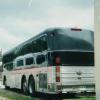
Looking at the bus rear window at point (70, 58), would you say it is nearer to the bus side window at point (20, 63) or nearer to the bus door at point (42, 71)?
the bus door at point (42, 71)

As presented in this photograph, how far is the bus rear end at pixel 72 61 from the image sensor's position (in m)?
19.5

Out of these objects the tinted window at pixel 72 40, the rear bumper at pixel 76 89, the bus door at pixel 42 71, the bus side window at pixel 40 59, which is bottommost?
the rear bumper at pixel 76 89

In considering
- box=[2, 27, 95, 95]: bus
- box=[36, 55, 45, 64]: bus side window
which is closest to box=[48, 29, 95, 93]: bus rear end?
box=[2, 27, 95, 95]: bus

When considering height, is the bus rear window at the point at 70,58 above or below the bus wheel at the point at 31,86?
above

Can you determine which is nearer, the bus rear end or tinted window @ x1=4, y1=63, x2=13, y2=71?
the bus rear end

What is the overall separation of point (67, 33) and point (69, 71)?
1.84m

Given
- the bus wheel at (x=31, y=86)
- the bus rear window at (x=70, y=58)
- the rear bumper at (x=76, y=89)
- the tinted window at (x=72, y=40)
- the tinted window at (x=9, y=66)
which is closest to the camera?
the rear bumper at (x=76, y=89)

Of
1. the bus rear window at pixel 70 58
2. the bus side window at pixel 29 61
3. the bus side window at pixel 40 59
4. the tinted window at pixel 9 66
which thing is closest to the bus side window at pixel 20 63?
the bus side window at pixel 29 61

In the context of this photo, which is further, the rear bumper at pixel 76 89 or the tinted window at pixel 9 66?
the tinted window at pixel 9 66

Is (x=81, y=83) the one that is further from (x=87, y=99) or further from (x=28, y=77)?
(x=28, y=77)

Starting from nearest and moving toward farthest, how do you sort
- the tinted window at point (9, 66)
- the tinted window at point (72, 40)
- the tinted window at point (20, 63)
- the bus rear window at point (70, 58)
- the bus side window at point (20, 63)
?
the bus rear window at point (70, 58) → the tinted window at point (72, 40) → the bus side window at point (20, 63) → the tinted window at point (20, 63) → the tinted window at point (9, 66)

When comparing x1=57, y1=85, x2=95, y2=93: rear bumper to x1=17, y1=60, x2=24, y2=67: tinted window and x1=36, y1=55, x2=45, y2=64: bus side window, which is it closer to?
x1=36, y1=55, x2=45, y2=64: bus side window

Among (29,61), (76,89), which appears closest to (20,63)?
(29,61)

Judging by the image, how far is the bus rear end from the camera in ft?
64.1
